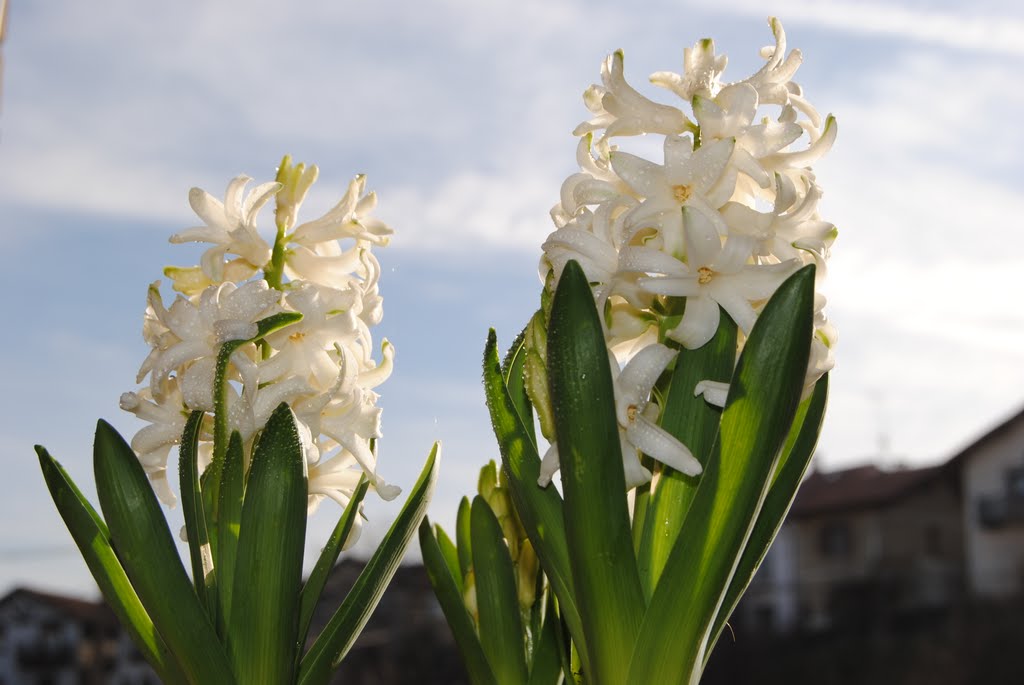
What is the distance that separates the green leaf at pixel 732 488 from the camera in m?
0.87

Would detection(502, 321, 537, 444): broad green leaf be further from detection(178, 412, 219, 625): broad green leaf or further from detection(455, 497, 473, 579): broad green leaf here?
detection(178, 412, 219, 625): broad green leaf

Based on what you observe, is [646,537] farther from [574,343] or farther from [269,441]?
[269,441]

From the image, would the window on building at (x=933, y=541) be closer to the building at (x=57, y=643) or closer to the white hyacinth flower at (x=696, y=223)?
the building at (x=57, y=643)

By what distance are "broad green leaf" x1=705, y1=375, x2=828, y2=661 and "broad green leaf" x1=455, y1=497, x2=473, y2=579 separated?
25 cm

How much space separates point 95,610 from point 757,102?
12853 mm

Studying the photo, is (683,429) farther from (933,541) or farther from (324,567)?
(933,541)

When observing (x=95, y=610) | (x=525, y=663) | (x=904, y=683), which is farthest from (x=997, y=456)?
(x=525, y=663)

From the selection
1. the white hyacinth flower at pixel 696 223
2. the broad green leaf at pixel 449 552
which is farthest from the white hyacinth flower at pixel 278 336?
the white hyacinth flower at pixel 696 223

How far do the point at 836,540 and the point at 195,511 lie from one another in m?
26.4

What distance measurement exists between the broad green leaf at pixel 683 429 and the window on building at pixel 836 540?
26.1 meters

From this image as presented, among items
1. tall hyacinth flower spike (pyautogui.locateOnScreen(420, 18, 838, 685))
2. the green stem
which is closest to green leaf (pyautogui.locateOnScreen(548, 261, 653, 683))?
tall hyacinth flower spike (pyautogui.locateOnScreen(420, 18, 838, 685))

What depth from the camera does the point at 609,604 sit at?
0.94 meters

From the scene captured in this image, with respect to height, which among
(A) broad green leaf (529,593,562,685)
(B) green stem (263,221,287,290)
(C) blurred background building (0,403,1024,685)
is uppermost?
(C) blurred background building (0,403,1024,685)

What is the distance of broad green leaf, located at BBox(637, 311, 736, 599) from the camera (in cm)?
96
